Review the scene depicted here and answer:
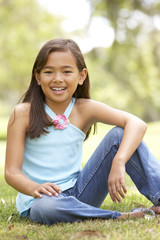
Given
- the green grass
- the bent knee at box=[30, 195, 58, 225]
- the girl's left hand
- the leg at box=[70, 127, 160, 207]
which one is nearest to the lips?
the leg at box=[70, 127, 160, 207]

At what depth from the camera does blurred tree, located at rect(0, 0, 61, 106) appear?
1490 centimetres

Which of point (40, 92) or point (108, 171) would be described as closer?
point (108, 171)

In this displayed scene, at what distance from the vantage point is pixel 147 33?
18.1 metres

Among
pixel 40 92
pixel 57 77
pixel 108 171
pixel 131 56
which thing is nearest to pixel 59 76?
pixel 57 77

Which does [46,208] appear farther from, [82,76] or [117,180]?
[82,76]

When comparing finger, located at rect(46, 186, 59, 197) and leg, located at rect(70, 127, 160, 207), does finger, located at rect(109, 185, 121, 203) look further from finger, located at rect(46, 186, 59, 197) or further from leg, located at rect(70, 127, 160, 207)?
finger, located at rect(46, 186, 59, 197)

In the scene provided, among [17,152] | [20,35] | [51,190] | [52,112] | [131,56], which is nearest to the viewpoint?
[51,190]

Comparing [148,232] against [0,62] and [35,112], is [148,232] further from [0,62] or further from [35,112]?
[0,62]

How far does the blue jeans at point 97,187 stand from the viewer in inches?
89.5

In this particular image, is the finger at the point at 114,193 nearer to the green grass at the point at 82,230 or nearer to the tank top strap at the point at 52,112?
the green grass at the point at 82,230

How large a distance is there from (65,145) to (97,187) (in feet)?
1.18

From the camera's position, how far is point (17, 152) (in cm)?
248

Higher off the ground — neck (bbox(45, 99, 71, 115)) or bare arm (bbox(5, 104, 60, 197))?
neck (bbox(45, 99, 71, 115))

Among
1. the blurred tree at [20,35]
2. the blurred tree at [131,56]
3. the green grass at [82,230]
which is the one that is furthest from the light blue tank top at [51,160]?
the blurred tree at [131,56]
